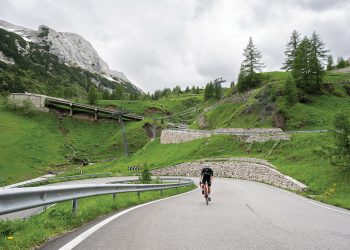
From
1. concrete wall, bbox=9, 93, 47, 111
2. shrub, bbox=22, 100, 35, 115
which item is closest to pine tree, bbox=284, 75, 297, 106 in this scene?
shrub, bbox=22, 100, 35, 115

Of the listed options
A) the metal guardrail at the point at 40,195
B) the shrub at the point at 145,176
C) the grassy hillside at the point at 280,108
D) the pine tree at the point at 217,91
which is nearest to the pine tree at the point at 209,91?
the pine tree at the point at 217,91

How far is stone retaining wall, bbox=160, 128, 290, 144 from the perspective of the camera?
52634 mm

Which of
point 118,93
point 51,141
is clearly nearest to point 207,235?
point 51,141

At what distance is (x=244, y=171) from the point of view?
44.8 metres

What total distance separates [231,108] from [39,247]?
77.0 meters

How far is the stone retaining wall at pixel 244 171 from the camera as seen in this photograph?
104 feet

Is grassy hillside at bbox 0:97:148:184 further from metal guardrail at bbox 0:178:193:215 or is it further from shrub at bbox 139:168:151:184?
metal guardrail at bbox 0:178:193:215

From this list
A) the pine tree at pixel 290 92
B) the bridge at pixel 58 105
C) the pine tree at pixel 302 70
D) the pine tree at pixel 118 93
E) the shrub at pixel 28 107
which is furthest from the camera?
the pine tree at pixel 118 93

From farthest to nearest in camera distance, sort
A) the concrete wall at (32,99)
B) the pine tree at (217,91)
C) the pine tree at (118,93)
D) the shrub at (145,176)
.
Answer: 1. the pine tree at (118,93)
2. the pine tree at (217,91)
3. the concrete wall at (32,99)
4. the shrub at (145,176)

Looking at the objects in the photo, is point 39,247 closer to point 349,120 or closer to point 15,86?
point 349,120

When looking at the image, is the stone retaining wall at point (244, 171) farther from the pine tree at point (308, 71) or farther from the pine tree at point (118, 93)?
the pine tree at point (118, 93)

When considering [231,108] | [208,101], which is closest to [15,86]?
[208,101]

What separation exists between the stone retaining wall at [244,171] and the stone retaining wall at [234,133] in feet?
26.3

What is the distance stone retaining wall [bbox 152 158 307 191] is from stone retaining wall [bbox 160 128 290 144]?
26.3ft
